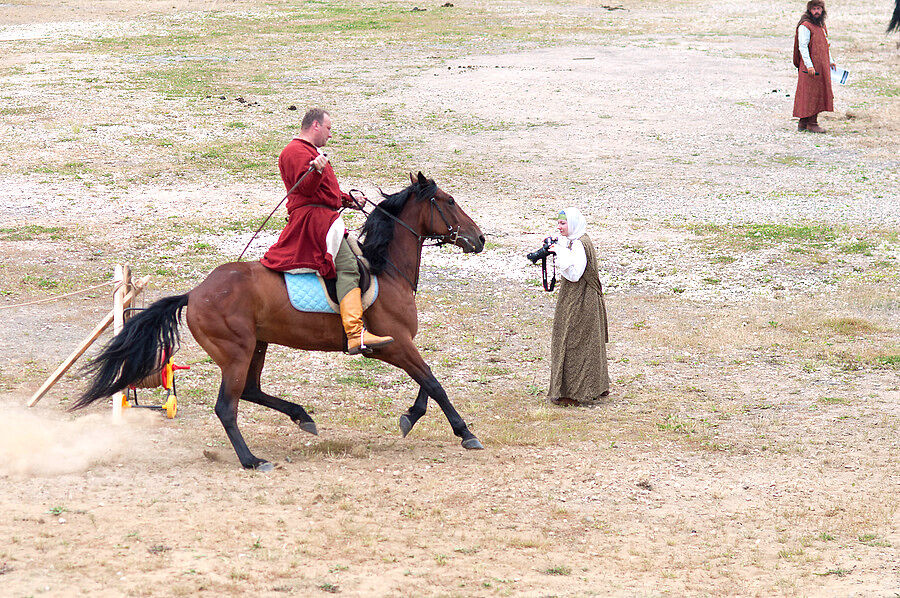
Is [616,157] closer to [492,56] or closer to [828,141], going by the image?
[828,141]

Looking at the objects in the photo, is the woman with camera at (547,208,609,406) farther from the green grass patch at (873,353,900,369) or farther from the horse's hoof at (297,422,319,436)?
the green grass patch at (873,353,900,369)

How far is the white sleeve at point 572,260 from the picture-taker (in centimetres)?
912

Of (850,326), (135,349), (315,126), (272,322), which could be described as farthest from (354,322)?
(850,326)

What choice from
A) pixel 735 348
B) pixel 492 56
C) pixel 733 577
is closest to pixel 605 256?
pixel 735 348

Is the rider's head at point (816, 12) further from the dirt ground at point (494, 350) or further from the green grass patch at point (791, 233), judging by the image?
the green grass patch at point (791, 233)

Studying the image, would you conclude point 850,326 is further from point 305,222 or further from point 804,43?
point 804,43

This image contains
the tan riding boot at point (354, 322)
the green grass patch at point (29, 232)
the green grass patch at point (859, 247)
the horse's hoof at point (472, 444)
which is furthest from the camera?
the green grass patch at point (29, 232)

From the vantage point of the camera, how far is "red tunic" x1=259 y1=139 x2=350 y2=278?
761cm

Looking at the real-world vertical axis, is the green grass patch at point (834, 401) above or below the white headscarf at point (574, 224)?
below

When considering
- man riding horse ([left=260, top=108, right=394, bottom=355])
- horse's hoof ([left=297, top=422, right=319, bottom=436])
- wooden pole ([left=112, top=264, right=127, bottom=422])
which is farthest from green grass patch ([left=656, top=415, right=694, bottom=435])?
wooden pole ([left=112, top=264, right=127, bottom=422])

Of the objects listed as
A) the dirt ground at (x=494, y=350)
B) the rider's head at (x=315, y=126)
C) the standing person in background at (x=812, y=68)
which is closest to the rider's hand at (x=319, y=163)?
the rider's head at (x=315, y=126)

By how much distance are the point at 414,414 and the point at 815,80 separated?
15.8m

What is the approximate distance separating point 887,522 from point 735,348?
4.00m

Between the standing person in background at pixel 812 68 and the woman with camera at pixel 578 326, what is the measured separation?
43.7 feet
